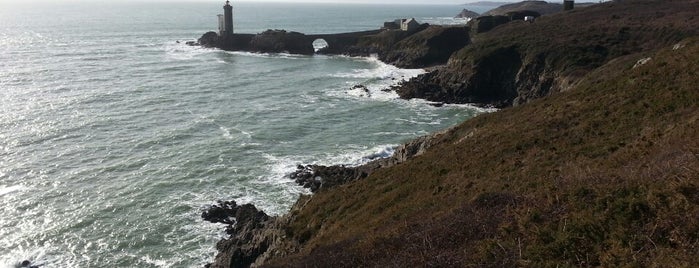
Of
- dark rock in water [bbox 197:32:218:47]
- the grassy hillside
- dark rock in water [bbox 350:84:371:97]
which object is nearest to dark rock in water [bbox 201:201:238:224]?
the grassy hillside

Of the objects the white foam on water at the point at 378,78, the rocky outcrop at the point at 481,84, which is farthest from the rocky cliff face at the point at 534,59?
the white foam on water at the point at 378,78

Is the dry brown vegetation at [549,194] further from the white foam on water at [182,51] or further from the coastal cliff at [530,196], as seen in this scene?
the white foam on water at [182,51]

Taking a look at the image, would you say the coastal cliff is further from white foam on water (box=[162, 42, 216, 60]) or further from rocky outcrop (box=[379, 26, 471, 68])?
white foam on water (box=[162, 42, 216, 60])

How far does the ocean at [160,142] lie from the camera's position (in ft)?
107

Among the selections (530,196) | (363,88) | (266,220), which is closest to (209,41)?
(363,88)

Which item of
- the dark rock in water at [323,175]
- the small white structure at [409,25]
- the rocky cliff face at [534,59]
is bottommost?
the dark rock in water at [323,175]

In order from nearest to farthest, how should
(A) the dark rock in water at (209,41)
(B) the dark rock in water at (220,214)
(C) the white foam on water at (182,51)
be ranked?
(B) the dark rock in water at (220,214) → (C) the white foam on water at (182,51) → (A) the dark rock in water at (209,41)

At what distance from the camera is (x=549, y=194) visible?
48.9 feet

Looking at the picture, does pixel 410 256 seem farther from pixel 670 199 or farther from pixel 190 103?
pixel 190 103

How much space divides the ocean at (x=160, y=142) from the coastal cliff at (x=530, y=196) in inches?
168

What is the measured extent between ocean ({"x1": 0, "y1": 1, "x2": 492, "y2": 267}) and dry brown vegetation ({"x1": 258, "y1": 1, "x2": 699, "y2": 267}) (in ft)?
40.9

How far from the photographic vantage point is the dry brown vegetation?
37.1 feet

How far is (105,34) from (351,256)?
15843cm

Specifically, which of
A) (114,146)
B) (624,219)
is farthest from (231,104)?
(624,219)
